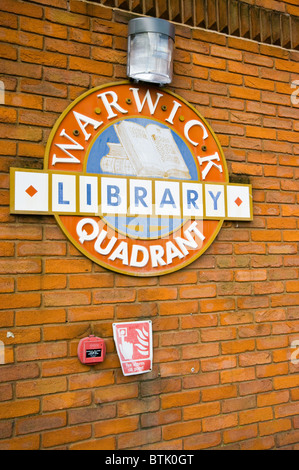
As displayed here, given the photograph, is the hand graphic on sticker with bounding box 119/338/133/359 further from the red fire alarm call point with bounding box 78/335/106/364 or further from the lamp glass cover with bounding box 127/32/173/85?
the lamp glass cover with bounding box 127/32/173/85

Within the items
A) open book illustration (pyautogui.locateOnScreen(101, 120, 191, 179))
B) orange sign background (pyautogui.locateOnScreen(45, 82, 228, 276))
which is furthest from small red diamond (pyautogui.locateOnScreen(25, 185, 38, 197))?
open book illustration (pyautogui.locateOnScreen(101, 120, 191, 179))

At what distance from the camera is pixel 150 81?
6.81 ft

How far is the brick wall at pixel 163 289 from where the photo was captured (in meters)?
1.85

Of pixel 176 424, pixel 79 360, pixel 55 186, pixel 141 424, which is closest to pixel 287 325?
pixel 176 424

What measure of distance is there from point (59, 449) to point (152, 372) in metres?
0.57

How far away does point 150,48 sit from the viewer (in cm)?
201

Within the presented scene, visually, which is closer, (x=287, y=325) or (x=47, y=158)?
(x=47, y=158)

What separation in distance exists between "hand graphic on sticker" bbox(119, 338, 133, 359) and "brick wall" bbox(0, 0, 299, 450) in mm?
57

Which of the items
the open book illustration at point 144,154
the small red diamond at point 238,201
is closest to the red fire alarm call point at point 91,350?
the open book illustration at point 144,154

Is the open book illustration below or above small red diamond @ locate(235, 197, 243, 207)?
above

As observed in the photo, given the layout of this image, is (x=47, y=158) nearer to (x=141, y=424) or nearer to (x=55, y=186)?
(x=55, y=186)

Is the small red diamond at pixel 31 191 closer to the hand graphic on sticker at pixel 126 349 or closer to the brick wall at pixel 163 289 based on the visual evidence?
the brick wall at pixel 163 289

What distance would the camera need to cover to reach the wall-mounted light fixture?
6.59 ft

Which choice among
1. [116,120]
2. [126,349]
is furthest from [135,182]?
[126,349]
